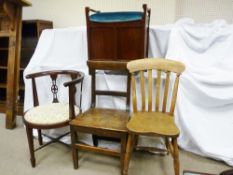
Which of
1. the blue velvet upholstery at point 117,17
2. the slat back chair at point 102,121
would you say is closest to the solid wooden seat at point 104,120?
the slat back chair at point 102,121

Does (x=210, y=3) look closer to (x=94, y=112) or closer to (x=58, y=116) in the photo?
(x=94, y=112)

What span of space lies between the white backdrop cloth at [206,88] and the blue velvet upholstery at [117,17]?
1.61 ft

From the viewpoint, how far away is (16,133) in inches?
95.0

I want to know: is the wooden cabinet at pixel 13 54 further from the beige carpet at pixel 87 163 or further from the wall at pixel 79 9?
the wall at pixel 79 9

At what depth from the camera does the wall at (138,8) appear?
2.74 metres

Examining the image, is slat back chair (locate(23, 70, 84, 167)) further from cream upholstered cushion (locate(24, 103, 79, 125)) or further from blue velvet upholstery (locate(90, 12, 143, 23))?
blue velvet upholstery (locate(90, 12, 143, 23))

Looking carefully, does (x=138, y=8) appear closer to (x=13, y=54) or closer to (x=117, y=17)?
(x=117, y=17)

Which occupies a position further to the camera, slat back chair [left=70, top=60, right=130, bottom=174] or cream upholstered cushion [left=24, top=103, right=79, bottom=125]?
cream upholstered cushion [left=24, top=103, right=79, bottom=125]

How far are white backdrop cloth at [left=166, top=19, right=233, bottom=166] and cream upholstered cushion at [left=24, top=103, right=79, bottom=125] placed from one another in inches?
41.1

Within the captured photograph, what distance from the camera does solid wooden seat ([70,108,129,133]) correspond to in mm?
1598

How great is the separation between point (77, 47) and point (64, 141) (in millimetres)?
1019

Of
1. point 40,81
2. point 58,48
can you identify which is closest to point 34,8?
point 58,48

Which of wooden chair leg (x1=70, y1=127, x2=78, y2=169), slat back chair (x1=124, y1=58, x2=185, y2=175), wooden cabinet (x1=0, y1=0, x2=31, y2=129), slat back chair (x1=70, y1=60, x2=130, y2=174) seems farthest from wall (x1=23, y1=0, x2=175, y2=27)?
wooden chair leg (x1=70, y1=127, x2=78, y2=169)

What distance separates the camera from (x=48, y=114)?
5.92ft
